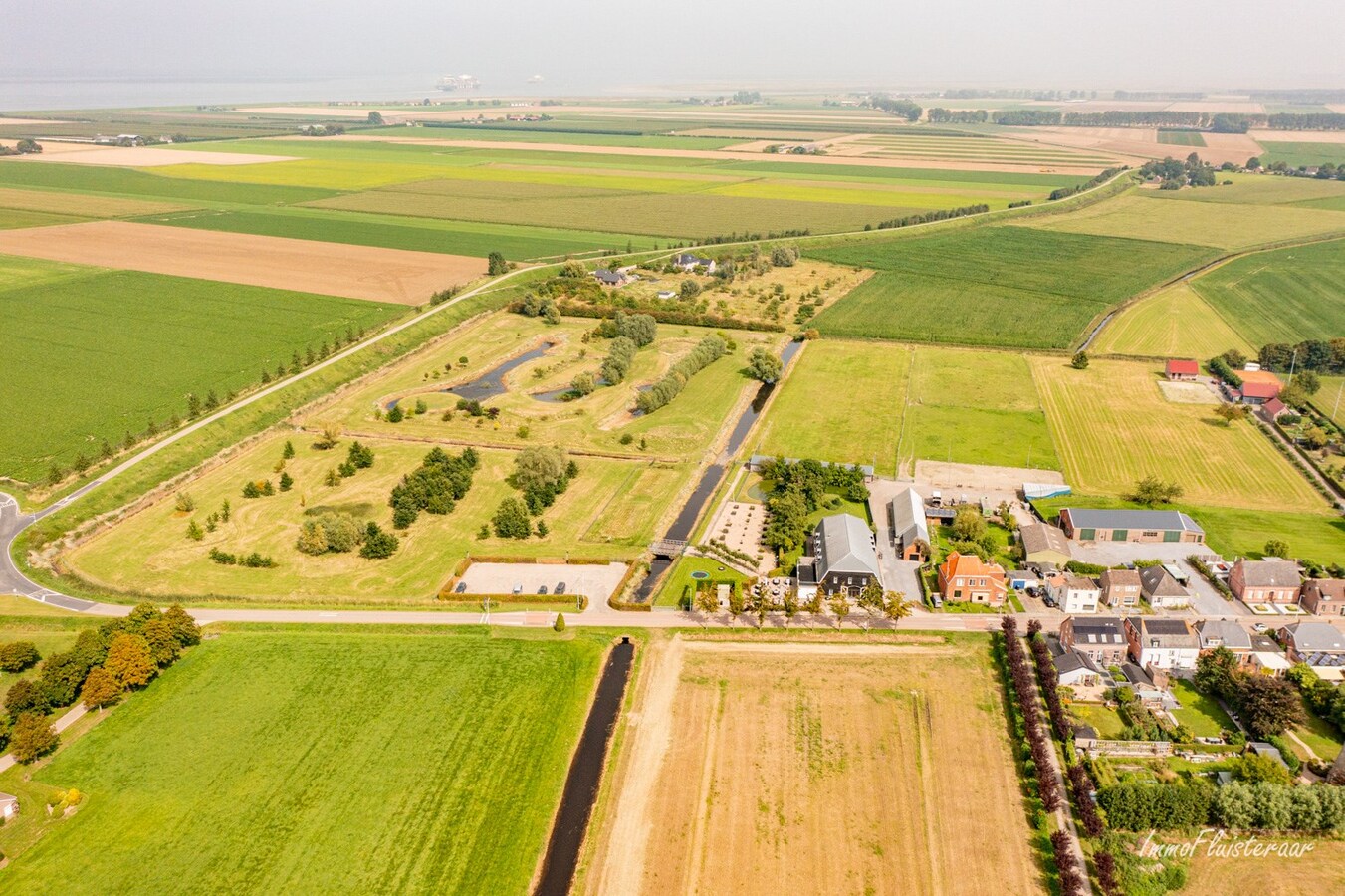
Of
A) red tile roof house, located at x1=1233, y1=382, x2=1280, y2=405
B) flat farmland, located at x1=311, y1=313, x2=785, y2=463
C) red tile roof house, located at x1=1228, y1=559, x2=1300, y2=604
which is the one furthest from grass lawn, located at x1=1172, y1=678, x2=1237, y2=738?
red tile roof house, located at x1=1233, y1=382, x2=1280, y2=405

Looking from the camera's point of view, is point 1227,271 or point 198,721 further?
point 1227,271

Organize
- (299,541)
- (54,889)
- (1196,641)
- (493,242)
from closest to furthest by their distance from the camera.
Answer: (54,889), (1196,641), (299,541), (493,242)

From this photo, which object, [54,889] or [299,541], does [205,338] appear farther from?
[54,889]

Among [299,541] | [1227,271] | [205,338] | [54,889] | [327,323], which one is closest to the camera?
[54,889]

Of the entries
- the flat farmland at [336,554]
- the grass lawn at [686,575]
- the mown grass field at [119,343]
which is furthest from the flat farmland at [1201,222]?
the mown grass field at [119,343]

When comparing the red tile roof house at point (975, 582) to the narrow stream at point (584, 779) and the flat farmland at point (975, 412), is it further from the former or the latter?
the narrow stream at point (584, 779)

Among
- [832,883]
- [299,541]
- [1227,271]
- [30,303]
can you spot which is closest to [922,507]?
[832,883]

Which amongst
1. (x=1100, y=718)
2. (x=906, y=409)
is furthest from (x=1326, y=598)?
(x=906, y=409)
